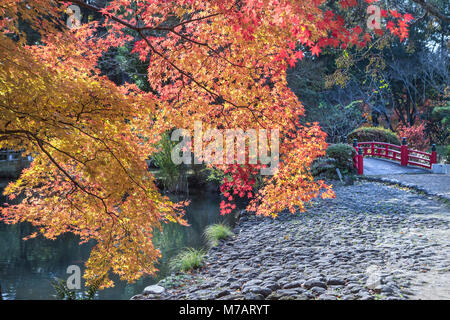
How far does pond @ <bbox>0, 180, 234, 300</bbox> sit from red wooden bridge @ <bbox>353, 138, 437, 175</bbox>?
5.36 meters

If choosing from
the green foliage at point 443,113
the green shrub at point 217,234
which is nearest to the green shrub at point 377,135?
the green foliage at point 443,113

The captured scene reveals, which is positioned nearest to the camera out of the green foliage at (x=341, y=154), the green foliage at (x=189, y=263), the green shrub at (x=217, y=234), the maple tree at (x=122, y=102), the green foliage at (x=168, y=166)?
the maple tree at (x=122, y=102)

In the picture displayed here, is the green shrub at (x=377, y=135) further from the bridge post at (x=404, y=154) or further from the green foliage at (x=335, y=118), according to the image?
the bridge post at (x=404, y=154)

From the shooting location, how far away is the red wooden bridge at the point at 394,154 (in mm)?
13220

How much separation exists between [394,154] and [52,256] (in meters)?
12.8

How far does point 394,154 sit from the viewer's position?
15297 mm

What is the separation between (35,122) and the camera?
12.4 feet

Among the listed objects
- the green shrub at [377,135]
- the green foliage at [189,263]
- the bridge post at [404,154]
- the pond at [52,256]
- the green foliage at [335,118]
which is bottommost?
the pond at [52,256]

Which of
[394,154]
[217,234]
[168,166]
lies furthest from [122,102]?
[394,154]

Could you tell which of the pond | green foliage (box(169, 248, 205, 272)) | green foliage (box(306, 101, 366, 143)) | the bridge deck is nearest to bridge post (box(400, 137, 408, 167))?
the bridge deck

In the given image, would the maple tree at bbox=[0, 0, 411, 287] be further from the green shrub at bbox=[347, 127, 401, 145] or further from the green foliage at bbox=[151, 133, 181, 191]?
the green shrub at bbox=[347, 127, 401, 145]

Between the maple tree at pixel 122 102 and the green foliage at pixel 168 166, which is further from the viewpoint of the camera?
the green foliage at pixel 168 166

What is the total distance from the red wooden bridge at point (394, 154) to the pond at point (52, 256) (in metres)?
5.36
